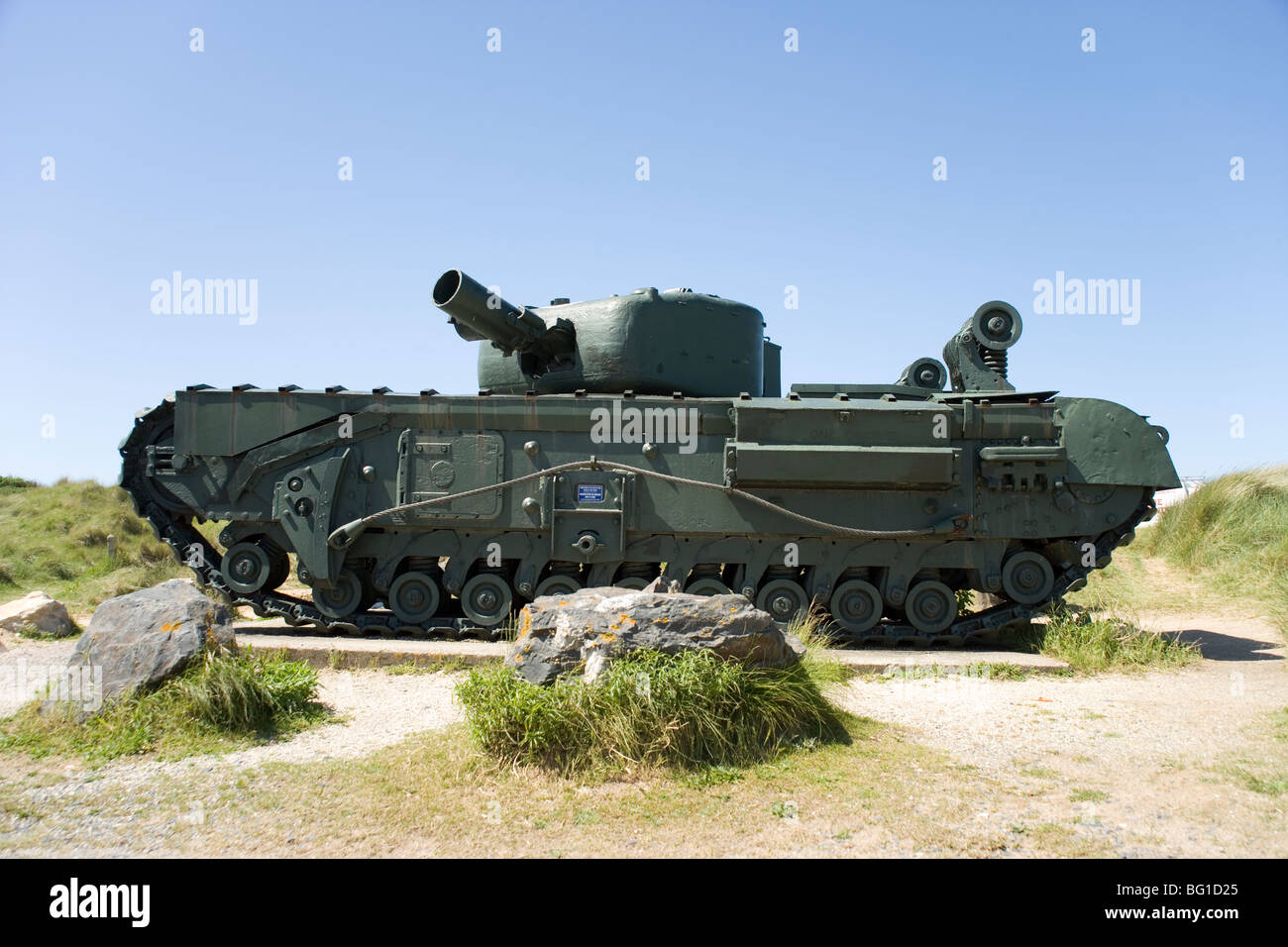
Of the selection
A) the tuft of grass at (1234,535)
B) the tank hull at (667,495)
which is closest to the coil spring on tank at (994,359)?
the tank hull at (667,495)

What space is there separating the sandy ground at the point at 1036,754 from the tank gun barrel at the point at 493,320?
4504 mm

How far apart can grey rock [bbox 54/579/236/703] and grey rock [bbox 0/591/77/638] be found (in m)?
5.09

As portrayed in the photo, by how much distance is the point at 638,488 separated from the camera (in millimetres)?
11062

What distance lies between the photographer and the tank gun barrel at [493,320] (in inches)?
436

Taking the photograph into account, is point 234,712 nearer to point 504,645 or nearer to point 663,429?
point 504,645

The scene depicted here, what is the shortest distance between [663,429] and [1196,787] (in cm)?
686

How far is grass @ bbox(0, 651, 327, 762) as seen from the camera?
633 cm

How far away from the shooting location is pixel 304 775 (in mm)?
5723

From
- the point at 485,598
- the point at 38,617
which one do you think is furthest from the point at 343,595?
the point at 38,617

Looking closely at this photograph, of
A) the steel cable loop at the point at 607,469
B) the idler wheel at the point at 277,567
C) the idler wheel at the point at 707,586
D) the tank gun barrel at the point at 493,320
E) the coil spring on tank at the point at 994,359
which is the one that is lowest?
the idler wheel at the point at 707,586
